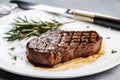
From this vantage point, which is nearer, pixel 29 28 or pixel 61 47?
pixel 61 47

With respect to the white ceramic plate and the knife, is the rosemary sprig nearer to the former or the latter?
the white ceramic plate

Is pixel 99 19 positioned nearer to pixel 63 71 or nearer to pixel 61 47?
pixel 61 47

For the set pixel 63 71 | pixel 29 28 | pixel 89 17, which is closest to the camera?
pixel 63 71

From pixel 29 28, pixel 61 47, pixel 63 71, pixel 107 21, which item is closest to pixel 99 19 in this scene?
pixel 107 21

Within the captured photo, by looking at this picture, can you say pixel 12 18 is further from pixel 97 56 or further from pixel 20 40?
pixel 97 56

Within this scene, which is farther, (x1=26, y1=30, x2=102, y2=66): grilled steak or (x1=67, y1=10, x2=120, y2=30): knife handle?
(x1=67, y1=10, x2=120, y2=30): knife handle

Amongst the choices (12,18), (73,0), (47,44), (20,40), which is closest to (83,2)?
(73,0)

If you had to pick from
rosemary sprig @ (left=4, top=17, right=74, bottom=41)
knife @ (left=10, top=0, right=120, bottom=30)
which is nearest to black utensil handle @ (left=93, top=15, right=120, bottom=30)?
knife @ (left=10, top=0, right=120, bottom=30)
